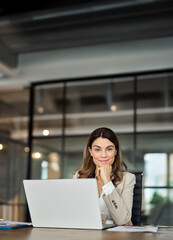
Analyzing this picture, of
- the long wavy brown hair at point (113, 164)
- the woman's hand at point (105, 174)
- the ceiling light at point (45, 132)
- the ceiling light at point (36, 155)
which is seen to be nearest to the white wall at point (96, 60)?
the ceiling light at point (45, 132)

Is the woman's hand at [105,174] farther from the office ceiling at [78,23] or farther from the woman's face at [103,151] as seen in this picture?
the office ceiling at [78,23]

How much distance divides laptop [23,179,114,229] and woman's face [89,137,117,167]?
34.7 inches

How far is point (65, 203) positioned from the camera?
2080mm

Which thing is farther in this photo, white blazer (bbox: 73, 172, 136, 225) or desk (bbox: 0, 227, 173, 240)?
white blazer (bbox: 73, 172, 136, 225)

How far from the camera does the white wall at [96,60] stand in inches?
227

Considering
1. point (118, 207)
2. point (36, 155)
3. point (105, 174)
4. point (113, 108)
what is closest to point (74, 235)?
point (118, 207)

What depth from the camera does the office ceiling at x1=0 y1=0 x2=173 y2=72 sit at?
4.78 meters

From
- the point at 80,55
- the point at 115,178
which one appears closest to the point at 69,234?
the point at 115,178

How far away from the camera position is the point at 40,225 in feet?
7.27

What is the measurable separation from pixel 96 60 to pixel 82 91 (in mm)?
543

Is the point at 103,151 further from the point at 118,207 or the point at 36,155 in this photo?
the point at 36,155

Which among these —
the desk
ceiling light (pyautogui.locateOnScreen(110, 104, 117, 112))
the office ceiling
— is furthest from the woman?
ceiling light (pyautogui.locateOnScreen(110, 104, 117, 112))

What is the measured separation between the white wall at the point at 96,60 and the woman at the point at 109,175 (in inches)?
117

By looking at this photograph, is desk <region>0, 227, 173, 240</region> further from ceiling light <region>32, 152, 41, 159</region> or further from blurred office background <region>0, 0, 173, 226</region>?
ceiling light <region>32, 152, 41, 159</region>
